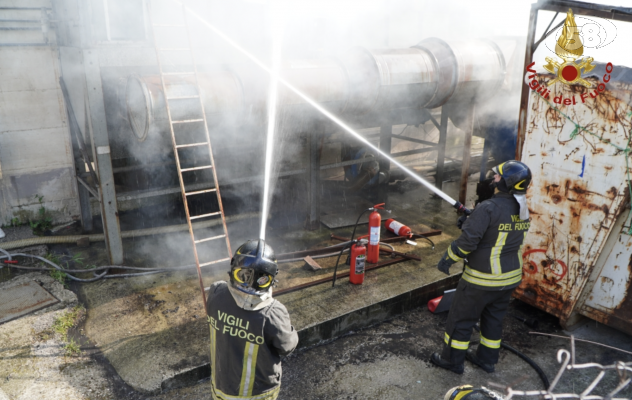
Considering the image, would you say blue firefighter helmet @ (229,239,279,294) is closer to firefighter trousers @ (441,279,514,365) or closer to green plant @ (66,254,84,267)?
firefighter trousers @ (441,279,514,365)

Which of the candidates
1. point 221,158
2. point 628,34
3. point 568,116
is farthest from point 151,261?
point 628,34

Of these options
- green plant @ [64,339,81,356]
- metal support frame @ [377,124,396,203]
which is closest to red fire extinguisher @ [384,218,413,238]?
metal support frame @ [377,124,396,203]

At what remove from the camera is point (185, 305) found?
503cm

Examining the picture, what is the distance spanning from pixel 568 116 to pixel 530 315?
217cm

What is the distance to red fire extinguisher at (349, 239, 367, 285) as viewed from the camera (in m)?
5.29

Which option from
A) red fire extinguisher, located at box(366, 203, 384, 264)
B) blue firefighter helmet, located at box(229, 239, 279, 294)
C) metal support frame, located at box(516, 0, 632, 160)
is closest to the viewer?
blue firefighter helmet, located at box(229, 239, 279, 294)

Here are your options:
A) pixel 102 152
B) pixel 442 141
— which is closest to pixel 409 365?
pixel 102 152

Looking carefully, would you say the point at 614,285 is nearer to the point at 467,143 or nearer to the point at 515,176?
the point at 515,176

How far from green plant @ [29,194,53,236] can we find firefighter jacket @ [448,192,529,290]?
591 centimetres

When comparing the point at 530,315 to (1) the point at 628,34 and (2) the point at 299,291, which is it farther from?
(1) the point at 628,34

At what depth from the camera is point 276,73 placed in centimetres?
543

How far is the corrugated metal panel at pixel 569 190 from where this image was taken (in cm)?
420

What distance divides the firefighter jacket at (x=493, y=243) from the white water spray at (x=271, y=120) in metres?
2.65

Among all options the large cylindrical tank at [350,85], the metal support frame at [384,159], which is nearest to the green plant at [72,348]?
the large cylindrical tank at [350,85]
